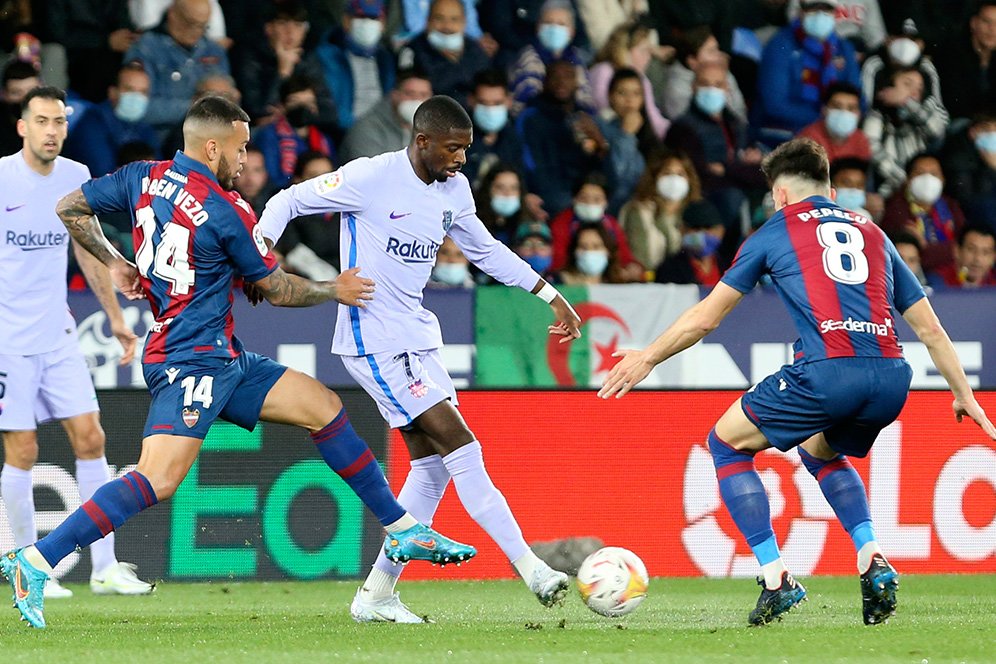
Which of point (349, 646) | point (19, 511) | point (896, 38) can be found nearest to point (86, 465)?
point (19, 511)

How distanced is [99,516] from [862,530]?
282 cm

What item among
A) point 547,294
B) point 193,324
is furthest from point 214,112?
point 547,294

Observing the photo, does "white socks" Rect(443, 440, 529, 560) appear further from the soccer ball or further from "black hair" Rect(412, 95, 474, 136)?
"black hair" Rect(412, 95, 474, 136)

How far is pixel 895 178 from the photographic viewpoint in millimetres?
12070

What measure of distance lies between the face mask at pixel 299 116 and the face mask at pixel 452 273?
1.45 meters

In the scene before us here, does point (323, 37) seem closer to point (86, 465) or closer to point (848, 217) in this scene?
point (86, 465)

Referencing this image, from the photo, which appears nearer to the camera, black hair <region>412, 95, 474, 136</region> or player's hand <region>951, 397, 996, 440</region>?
player's hand <region>951, 397, 996, 440</region>

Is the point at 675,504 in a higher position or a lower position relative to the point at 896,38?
lower

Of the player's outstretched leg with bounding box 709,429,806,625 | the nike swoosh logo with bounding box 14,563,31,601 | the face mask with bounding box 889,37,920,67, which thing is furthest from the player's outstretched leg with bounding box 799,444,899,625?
the face mask with bounding box 889,37,920,67

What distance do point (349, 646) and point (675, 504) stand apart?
3.46 metres

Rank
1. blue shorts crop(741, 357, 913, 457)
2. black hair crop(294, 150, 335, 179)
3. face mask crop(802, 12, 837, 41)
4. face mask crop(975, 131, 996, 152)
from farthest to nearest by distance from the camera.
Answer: face mask crop(975, 131, 996, 152)
face mask crop(802, 12, 837, 41)
black hair crop(294, 150, 335, 179)
blue shorts crop(741, 357, 913, 457)

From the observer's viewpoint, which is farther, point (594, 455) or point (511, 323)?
point (511, 323)

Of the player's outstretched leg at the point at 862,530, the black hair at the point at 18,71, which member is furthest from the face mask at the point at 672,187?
the player's outstretched leg at the point at 862,530

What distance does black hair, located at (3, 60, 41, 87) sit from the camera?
34.3 feet
